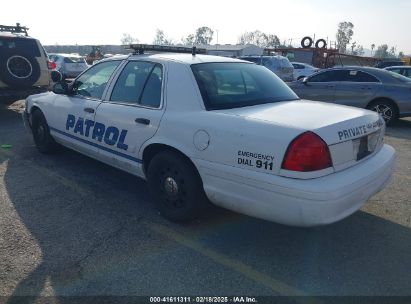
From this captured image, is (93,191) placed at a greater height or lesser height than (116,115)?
lesser

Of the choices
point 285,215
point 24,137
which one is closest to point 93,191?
point 285,215

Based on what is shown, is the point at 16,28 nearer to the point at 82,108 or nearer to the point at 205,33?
the point at 82,108

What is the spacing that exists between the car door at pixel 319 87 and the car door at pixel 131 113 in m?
6.83

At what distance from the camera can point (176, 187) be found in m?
3.56

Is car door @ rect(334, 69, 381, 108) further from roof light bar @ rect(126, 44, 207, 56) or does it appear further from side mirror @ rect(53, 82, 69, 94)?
side mirror @ rect(53, 82, 69, 94)

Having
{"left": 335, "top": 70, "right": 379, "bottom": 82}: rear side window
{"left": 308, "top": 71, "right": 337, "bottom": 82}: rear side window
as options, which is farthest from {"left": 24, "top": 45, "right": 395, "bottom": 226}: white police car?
{"left": 308, "top": 71, "right": 337, "bottom": 82}: rear side window

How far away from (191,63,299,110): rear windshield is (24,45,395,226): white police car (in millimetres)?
14

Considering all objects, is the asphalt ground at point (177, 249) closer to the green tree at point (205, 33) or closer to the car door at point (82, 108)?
the car door at point (82, 108)

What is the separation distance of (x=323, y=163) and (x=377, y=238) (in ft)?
4.00

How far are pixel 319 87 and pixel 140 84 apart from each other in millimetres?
6980

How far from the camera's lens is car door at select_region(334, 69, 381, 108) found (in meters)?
8.98

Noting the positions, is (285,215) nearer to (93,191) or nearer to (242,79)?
(242,79)

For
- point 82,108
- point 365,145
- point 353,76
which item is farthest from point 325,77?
point 82,108

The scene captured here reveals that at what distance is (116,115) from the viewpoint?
402cm
